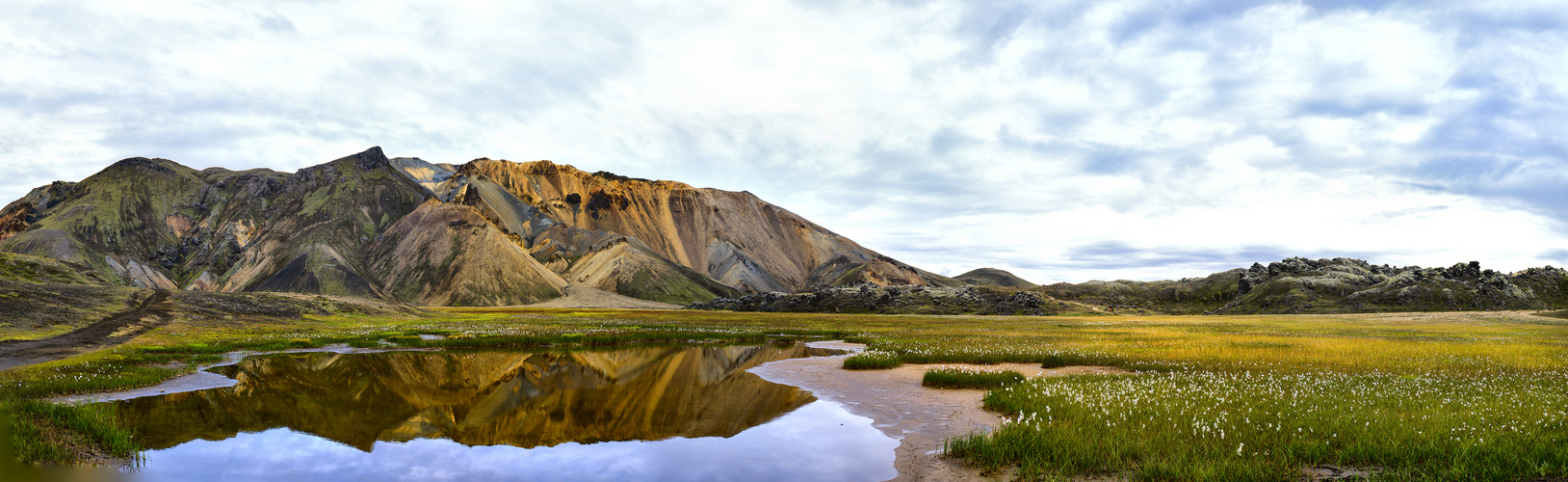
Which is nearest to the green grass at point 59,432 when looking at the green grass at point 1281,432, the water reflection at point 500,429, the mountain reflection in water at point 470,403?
the water reflection at point 500,429

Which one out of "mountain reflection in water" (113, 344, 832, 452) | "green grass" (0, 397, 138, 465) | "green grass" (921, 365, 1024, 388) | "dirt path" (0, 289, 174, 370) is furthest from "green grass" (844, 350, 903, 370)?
"dirt path" (0, 289, 174, 370)

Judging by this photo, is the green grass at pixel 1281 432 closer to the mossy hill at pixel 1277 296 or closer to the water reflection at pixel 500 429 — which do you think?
the water reflection at pixel 500 429

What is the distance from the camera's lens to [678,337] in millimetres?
49906

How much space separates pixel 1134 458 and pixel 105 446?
1692cm

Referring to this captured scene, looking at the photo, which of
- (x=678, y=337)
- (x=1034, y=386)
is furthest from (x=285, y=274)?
(x=1034, y=386)

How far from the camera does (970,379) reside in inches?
864

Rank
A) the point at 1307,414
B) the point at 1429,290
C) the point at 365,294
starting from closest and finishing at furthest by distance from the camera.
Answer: the point at 1307,414
the point at 1429,290
the point at 365,294

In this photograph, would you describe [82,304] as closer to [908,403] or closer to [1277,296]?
[908,403]

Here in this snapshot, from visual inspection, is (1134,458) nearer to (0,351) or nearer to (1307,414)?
(1307,414)

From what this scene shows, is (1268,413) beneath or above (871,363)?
above

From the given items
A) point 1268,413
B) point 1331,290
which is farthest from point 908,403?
point 1331,290

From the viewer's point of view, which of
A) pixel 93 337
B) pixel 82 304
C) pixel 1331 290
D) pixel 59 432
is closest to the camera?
pixel 59 432

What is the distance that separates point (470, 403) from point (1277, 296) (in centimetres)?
18142

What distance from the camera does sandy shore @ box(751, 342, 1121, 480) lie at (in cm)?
1195
